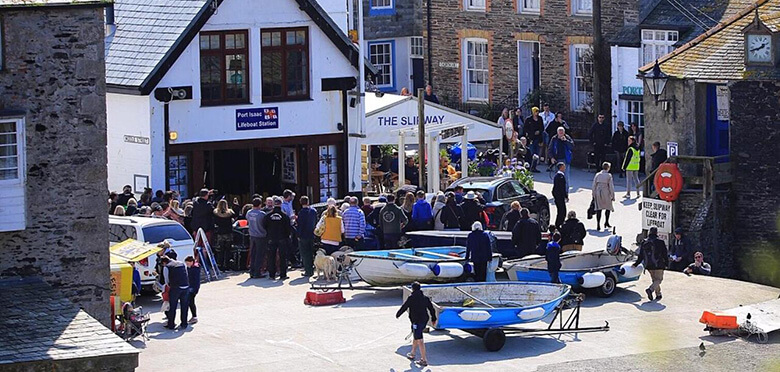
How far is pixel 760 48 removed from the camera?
34.2m

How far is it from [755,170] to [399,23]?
842 inches

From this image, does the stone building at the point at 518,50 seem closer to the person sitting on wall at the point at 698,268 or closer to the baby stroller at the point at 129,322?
the person sitting on wall at the point at 698,268

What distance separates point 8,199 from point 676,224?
15.3m

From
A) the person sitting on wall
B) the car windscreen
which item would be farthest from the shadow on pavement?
the person sitting on wall

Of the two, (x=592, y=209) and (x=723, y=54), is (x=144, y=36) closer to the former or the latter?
(x=592, y=209)

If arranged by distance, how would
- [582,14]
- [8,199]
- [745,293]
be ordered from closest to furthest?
1. [8,199]
2. [745,293]
3. [582,14]

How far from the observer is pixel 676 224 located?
34188 mm

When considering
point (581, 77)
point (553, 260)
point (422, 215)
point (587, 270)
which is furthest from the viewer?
point (581, 77)

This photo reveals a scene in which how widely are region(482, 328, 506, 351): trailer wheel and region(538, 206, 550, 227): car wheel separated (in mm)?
10379

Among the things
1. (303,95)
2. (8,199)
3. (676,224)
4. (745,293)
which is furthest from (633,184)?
(8,199)

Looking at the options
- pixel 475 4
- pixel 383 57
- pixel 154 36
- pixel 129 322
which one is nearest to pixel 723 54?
pixel 154 36

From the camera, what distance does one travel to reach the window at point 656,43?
43112 mm

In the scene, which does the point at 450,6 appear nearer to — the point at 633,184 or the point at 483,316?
→ the point at 633,184

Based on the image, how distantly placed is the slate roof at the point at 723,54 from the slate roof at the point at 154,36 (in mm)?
6837
